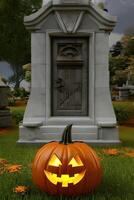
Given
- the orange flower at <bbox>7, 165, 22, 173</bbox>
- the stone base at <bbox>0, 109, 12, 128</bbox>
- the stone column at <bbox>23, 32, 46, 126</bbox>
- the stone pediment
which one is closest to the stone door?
the stone column at <bbox>23, 32, 46, 126</bbox>

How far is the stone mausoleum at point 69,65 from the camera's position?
414 inches

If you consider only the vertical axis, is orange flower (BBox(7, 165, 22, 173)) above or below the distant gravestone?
below

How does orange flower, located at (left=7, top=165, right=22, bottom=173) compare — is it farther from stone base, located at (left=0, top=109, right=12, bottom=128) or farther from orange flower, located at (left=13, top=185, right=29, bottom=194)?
stone base, located at (left=0, top=109, right=12, bottom=128)

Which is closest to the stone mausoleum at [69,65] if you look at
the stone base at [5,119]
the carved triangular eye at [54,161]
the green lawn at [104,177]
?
the green lawn at [104,177]

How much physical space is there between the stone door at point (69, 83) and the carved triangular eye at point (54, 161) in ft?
17.8

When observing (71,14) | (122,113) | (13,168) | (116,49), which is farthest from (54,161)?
(116,49)

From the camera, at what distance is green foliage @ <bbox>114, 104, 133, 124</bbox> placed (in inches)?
686

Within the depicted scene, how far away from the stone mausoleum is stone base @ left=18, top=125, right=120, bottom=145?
17 cm

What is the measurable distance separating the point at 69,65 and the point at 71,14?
1.27 metres

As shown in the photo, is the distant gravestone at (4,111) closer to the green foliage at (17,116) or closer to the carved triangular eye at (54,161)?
the green foliage at (17,116)

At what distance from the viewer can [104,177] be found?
244 inches

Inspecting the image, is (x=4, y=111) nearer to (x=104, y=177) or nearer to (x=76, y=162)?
(x=104, y=177)

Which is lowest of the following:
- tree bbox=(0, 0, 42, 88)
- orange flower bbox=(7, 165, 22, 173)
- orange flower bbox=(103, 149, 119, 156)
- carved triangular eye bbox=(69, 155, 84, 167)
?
orange flower bbox=(103, 149, 119, 156)

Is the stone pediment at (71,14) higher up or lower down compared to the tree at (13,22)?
lower down
